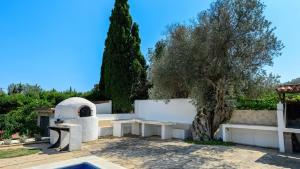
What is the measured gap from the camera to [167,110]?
20.9 meters

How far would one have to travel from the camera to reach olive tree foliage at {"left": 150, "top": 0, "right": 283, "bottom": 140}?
14258 millimetres

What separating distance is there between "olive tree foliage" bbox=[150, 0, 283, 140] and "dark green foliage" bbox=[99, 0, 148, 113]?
8.70m

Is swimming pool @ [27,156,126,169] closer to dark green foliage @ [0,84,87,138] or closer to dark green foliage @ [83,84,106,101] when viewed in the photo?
dark green foliage @ [0,84,87,138]

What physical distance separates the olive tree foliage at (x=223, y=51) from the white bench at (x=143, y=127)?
370 centimetres

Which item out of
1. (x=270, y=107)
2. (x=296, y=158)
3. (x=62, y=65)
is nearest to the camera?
(x=296, y=158)

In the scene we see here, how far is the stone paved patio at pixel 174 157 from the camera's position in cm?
1029

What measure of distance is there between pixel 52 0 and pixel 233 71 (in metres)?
12.8

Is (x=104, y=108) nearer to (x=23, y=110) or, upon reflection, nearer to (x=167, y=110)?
(x=167, y=110)

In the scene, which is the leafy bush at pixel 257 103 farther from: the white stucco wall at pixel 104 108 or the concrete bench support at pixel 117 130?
the white stucco wall at pixel 104 108

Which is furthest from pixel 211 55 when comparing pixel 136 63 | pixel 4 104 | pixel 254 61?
pixel 4 104

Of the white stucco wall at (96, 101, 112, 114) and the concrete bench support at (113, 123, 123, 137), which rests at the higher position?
the white stucco wall at (96, 101, 112, 114)

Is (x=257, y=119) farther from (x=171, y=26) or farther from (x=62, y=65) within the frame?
(x=62, y=65)

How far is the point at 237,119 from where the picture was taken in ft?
53.6

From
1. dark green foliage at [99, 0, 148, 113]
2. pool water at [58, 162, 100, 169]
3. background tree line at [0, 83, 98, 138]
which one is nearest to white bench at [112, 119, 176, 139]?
dark green foliage at [99, 0, 148, 113]
